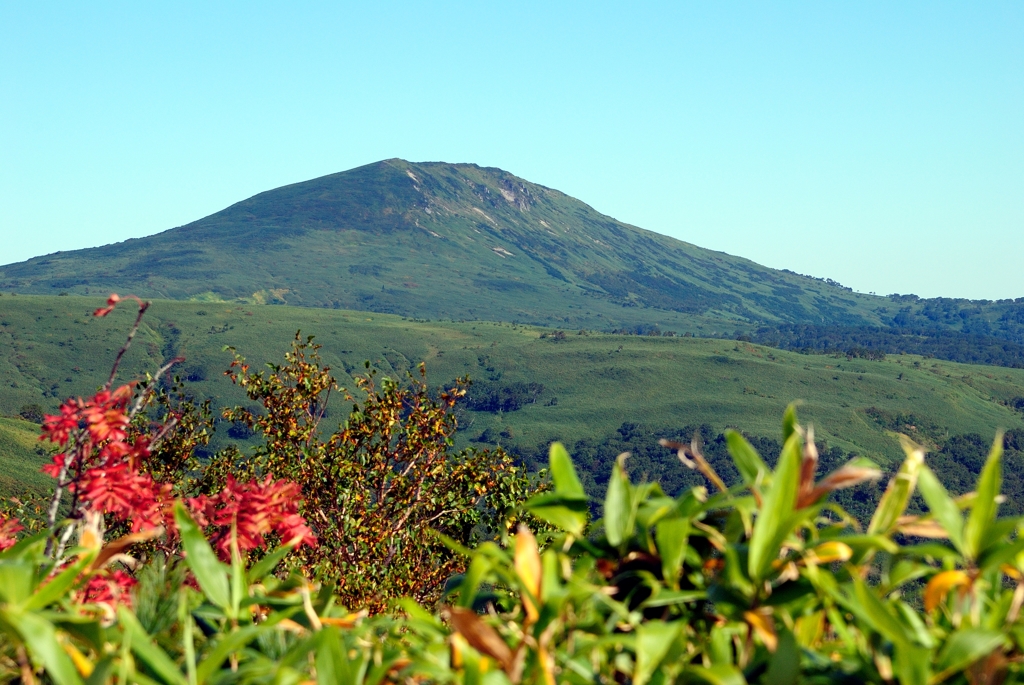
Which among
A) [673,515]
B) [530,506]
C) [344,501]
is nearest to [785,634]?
[673,515]

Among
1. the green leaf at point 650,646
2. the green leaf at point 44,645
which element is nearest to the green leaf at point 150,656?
the green leaf at point 44,645

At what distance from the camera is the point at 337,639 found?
208 centimetres

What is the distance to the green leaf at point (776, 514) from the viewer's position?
2101 mm

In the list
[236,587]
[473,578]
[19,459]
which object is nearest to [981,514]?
[473,578]

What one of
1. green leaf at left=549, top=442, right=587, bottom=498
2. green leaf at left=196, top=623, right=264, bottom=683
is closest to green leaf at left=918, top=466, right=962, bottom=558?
green leaf at left=549, top=442, right=587, bottom=498

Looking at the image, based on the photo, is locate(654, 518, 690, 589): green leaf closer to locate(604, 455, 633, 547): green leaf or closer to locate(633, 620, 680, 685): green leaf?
locate(604, 455, 633, 547): green leaf

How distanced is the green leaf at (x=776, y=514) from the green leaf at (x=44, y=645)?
1401 mm

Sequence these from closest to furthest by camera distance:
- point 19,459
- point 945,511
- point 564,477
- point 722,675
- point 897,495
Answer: point 722,675 → point 945,511 → point 897,495 → point 564,477 → point 19,459

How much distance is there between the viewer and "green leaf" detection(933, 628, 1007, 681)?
1908 millimetres

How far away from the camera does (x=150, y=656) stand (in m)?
2.14

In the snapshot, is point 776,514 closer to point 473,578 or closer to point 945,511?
point 945,511

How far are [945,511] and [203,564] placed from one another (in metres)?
1.77

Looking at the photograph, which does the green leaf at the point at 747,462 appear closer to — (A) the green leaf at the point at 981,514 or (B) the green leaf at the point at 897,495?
(B) the green leaf at the point at 897,495

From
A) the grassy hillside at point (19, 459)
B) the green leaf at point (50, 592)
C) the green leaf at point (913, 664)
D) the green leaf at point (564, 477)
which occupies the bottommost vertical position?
the grassy hillside at point (19, 459)
